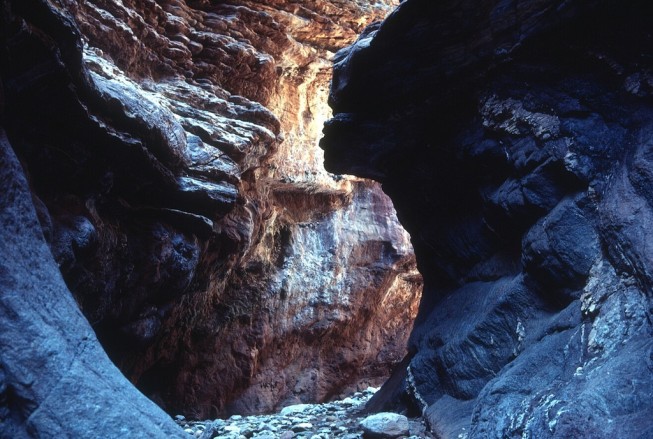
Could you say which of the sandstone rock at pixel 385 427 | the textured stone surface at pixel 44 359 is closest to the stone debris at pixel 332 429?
the sandstone rock at pixel 385 427

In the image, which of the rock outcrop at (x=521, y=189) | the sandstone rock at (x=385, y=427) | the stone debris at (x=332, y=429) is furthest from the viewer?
the stone debris at (x=332, y=429)

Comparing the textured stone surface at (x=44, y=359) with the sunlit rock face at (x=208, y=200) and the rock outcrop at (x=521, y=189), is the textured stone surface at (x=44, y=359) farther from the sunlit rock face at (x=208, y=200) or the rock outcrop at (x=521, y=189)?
the rock outcrop at (x=521, y=189)

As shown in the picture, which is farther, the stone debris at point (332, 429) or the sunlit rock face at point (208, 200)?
the sunlit rock face at point (208, 200)

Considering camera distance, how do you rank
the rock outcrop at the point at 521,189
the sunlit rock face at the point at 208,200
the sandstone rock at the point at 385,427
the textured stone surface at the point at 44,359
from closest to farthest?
the textured stone surface at the point at 44,359, the rock outcrop at the point at 521,189, the sandstone rock at the point at 385,427, the sunlit rock face at the point at 208,200

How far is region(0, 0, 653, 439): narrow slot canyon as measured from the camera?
14.7ft

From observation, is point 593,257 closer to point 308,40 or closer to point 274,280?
point 274,280

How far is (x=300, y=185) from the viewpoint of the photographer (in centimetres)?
1612

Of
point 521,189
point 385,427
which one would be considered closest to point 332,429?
point 385,427

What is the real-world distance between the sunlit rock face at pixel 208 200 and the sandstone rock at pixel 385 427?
478cm

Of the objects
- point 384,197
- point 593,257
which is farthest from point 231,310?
point 593,257

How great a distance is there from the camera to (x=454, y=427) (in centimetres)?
636

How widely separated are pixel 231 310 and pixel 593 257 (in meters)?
10.8

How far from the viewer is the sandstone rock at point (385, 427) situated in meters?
6.52

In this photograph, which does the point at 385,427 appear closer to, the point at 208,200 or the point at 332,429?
the point at 332,429
